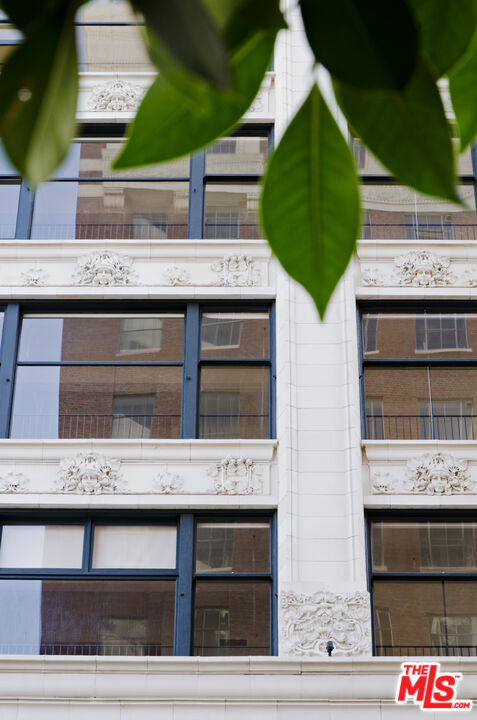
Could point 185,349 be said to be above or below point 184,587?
above

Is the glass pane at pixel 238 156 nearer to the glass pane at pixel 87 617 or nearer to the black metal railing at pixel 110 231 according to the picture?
the black metal railing at pixel 110 231

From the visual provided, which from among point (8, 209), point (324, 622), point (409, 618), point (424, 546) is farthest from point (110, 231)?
point (409, 618)

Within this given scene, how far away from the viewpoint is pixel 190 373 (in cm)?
1367

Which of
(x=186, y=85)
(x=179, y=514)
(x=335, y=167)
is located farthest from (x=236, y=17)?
(x=179, y=514)

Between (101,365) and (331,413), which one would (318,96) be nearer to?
(331,413)

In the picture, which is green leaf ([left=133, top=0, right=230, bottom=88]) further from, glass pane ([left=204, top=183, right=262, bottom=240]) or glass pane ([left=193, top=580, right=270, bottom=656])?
glass pane ([left=204, top=183, right=262, bottom=240])

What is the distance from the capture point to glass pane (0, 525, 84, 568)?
12.7m

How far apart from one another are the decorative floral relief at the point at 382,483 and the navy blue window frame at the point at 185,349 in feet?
4.93

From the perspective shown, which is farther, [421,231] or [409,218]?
[409,218]

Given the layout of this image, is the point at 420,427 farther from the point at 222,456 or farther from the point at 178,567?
the point at 178,567

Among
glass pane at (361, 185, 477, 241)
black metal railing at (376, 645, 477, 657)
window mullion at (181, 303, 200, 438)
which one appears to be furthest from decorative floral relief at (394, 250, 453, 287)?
black metal railing at (376, 645, 477, 657)

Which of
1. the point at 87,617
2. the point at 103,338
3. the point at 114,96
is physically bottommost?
the point at 87,617

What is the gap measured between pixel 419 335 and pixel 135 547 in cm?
509

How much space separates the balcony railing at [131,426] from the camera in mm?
13375
